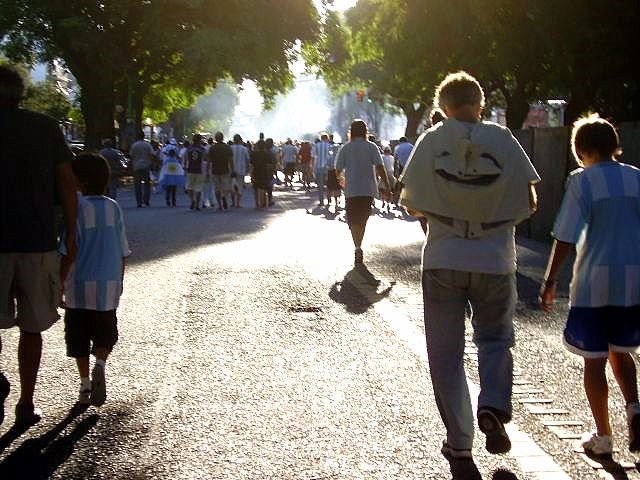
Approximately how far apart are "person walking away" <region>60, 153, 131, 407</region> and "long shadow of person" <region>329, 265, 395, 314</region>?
3740 mm

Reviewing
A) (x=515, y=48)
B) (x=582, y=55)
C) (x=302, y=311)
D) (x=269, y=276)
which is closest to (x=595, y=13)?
(x=582, y=55)

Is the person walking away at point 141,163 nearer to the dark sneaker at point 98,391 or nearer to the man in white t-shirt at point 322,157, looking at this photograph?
the man in white t-shirt at point 322,157

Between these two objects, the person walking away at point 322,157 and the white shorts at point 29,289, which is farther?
the person walking away at point 322,157

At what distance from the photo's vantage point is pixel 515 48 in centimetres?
2705

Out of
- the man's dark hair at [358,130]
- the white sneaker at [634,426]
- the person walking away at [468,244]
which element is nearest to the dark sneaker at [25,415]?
the person walking away at [468,244]

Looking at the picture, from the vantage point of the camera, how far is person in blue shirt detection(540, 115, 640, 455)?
16.3 feet

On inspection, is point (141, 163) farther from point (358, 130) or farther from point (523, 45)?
point (358, 130)

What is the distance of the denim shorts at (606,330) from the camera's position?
16.4 ft

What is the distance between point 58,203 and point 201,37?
33.0 metres

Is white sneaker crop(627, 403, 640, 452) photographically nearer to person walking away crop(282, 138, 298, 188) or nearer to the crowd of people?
the crowd of people

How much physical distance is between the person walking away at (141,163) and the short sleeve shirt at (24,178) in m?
20.6

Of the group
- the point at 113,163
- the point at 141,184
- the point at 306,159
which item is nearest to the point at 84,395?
the point at 113,163

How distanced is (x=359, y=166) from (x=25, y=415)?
7620mm

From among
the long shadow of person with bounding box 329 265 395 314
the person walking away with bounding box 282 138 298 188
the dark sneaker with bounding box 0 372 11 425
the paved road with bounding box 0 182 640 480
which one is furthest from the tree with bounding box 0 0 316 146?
the dark sneaker with bounding box 0 372 11 425
